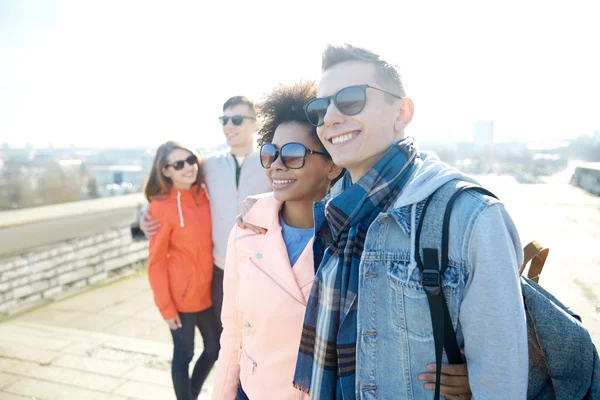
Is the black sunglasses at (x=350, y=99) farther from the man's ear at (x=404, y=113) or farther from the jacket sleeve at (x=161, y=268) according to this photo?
the jacket sleeve at (x=161, y=268)

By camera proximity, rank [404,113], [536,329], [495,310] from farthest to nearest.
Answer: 1. [404,113]
2. [536,329]
3. [495,310]

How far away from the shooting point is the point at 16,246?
15.9ft

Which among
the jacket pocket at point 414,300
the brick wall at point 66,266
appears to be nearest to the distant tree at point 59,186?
the brick wall at point 66,266

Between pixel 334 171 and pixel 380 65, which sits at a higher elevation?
pixel 380 65

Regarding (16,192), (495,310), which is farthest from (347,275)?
(16,192)

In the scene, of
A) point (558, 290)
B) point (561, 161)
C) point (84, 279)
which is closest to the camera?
point (558, 290)

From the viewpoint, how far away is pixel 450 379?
3.47 feet

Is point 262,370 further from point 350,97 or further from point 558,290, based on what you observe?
point 558,290

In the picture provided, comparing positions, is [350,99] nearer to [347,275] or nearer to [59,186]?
[347,275]

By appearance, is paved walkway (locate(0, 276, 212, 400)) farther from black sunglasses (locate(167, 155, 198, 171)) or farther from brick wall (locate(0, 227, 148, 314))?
black sunglasses (locate(167, 155, 198, 171))

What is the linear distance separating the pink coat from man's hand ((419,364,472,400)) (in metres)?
0.57

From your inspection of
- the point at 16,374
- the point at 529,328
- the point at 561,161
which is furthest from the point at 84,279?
the point at 561,161

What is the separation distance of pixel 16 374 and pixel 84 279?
2.43 m

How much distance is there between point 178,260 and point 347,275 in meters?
1.84
